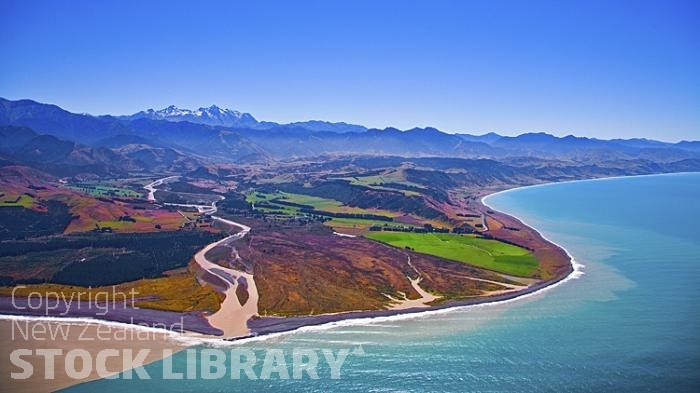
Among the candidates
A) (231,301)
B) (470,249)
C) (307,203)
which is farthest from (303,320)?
(307,203)

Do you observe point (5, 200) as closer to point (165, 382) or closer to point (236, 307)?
point (236, 307)

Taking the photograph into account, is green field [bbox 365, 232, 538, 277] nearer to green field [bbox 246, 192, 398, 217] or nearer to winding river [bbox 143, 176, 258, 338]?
winding river [bbox 143, 176, 258, 338]

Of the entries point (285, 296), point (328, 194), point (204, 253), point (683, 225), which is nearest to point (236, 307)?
point (285, 296)

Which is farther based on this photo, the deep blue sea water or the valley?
the valley

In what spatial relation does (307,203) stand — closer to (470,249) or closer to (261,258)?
(470,249)

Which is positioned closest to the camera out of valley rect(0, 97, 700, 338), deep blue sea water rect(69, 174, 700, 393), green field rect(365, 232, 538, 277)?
deep blue sea water rect(69, 174, 700, 393)

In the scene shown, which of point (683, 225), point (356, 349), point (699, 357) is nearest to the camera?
point (699, 357)

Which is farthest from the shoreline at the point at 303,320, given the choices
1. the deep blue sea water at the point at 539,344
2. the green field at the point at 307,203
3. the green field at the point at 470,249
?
the green field at the point at 307,203

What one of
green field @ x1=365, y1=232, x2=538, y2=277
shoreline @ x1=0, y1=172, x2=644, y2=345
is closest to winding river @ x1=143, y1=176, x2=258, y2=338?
shoreline @ x1=0, y1=172, x2=644, y2=345
